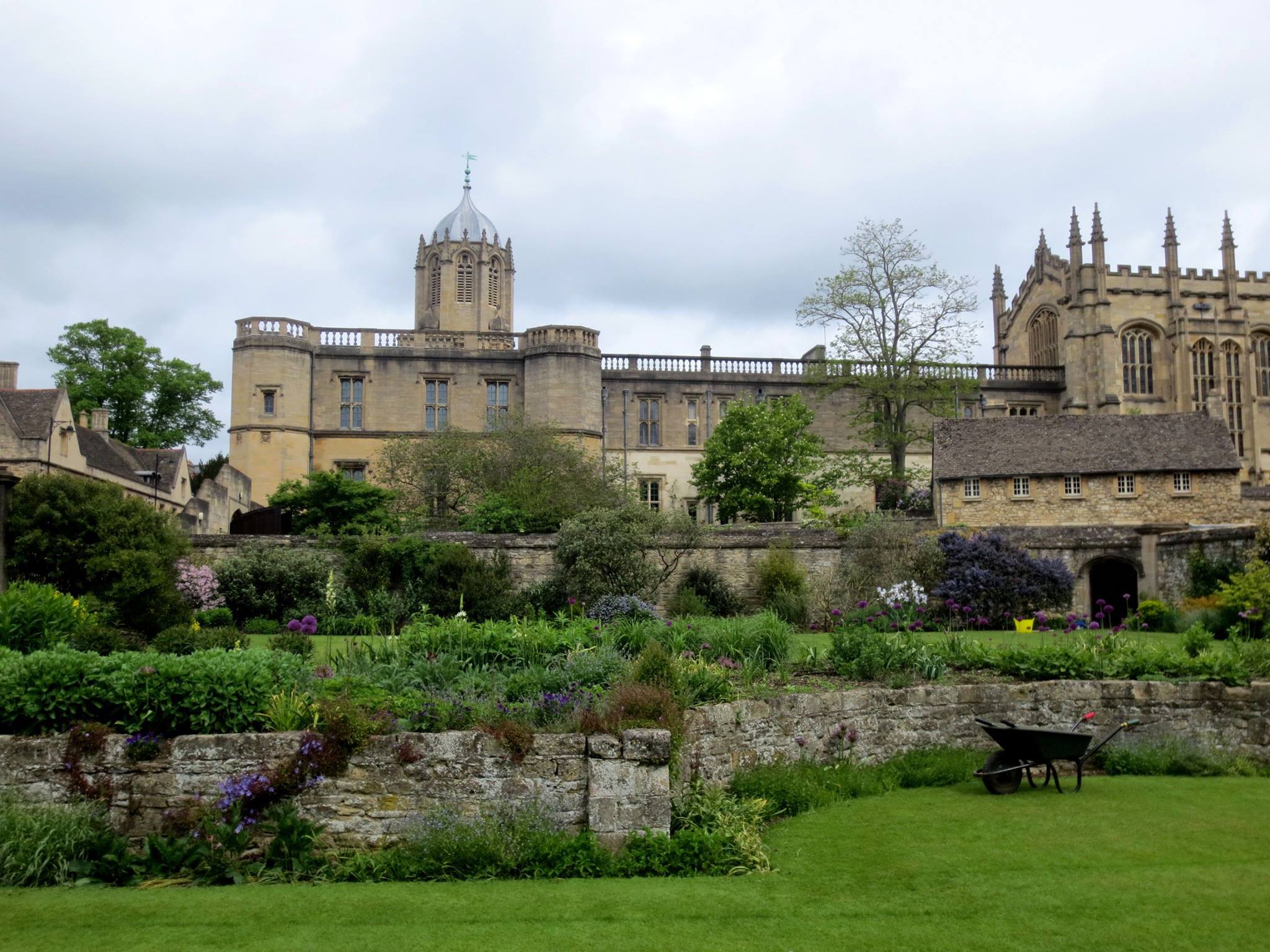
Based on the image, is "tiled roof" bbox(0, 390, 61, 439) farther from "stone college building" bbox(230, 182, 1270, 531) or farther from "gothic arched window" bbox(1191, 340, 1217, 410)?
"gothic arched window" bbox(1191, 340, 1217, 410)

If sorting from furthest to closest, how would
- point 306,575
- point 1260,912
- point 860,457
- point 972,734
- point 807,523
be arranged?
point 860,457
point 807,523
point 306,575
point 972,734
point 1260,912

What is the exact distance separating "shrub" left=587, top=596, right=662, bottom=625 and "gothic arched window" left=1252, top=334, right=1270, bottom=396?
45.5m

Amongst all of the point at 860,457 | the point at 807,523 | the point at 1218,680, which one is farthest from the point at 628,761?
the point at 860,457

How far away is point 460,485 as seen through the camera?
126 ft

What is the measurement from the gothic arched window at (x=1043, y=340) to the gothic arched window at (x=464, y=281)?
101ft

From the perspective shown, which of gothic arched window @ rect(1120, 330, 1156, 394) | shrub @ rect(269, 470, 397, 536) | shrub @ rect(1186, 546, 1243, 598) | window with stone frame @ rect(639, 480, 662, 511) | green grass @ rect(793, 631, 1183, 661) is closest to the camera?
green grass @ rect(793, 631, 1183, 661)

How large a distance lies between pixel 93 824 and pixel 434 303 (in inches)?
2247

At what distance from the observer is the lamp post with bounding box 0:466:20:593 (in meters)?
20.1

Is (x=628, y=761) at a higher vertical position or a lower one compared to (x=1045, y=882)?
higher

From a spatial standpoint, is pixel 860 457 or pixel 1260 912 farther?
pixel 860 457

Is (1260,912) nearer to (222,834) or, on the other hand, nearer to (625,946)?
(625,946)

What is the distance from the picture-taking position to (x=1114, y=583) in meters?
30.8

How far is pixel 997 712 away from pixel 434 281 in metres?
55.2

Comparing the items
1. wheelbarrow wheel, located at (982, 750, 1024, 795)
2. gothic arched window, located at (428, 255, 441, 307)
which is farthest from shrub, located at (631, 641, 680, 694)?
gothic arched window, located at (428, 255, 441, 307)
